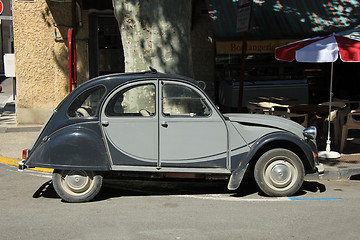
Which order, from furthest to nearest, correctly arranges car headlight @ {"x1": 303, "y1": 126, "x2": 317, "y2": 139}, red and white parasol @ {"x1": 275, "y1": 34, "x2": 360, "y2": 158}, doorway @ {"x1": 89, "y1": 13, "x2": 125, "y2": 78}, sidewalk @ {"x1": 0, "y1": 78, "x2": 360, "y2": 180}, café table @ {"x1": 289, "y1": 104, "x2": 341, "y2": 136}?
doorway @ {"x1": 89, "y1": 13, "x2": 125, "y2": 78} → café table @ {"x1": 289, "y1": 104, "x2": 341, "y2": 136} → red and white parasol @ {"x1": 275, "y1": 34, "x2": 360, "y2": 158} → sidewalk @ {"x1": 0, "y1": 78, "x2": 360, "y2": 180} → car headlight @ {"x1": 303, "y1": 126, "x2": 317, "y2": 139}

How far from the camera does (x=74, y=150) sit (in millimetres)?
5855

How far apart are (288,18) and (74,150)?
8.88 m

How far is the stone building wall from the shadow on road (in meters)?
5.93

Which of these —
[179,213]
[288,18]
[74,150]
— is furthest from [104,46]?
[179,213]

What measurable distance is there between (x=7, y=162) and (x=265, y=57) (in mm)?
8239

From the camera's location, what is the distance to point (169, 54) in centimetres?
810

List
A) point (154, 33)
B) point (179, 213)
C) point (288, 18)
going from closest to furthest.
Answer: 1. point (179, 213)
2. point (154, 33)
3. point (288, 18)

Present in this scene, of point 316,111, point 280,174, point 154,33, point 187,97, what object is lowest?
point 280,174

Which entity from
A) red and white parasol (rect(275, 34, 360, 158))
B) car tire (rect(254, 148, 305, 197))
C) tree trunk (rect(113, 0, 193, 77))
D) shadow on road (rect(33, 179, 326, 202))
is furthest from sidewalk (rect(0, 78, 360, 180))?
tree trunk (rect(113, 0, 193, 77))

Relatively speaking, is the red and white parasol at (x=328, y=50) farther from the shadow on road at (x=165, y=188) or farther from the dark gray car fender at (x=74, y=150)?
the dark gray car fender at (x=74, y=150)

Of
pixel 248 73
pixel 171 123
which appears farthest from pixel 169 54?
pixel 248 73

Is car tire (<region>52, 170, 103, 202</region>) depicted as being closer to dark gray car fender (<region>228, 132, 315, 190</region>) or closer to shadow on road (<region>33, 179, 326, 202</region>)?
shadow on road (<region>33, 179, 326, 202</region>)

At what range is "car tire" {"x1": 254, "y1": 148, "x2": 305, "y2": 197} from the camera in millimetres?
6152

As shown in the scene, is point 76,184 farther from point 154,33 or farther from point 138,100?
point 154,33
